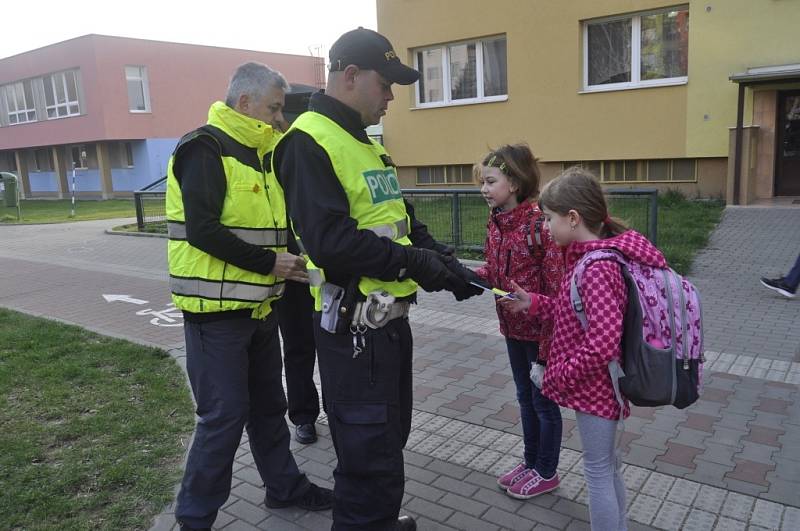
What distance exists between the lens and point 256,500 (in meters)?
3.43

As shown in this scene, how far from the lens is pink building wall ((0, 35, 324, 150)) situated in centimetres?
2878

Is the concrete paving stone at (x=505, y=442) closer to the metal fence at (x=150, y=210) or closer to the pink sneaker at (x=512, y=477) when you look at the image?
the pink sneaker at (x=512, y=477)

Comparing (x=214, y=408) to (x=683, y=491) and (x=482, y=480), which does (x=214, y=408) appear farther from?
(x=683, y=491)

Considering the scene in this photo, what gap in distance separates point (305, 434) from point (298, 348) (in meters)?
0.53

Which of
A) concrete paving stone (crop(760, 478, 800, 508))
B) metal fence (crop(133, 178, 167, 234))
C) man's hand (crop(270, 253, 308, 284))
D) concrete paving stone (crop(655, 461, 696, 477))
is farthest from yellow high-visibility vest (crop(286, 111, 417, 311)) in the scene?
metal fence (crop(133, 178, 167, 234))

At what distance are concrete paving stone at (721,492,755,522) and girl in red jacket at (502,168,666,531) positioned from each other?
74cm

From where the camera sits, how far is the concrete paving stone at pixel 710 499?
3141mm

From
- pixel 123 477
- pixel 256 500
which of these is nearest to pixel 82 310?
pixel 123 477

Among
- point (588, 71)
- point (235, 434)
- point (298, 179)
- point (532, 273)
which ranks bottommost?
point (235, 434)

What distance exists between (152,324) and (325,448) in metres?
3.84

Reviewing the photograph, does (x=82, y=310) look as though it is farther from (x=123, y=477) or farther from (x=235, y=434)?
(x=235, y=434)

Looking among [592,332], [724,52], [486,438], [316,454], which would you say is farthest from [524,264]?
[724,52]

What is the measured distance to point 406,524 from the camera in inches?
119

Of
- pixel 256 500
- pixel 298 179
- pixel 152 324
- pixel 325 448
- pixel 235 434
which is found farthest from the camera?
pixel 152 324
